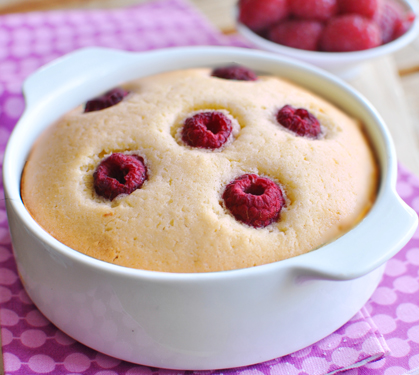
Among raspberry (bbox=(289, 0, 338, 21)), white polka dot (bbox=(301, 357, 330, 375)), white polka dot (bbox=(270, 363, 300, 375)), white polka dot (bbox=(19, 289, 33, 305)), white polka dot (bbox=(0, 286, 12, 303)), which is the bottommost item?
white polka dot (bbox=(19, 289, 33, 305))

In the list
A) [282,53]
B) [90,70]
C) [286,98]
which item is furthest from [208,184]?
[282,53]

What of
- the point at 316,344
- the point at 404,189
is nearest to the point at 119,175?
the point at 316,344

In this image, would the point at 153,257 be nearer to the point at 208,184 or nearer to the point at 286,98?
the point at 208,184

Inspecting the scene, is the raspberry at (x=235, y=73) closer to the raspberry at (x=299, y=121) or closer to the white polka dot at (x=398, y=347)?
the raspberry at (x=299, y=121)

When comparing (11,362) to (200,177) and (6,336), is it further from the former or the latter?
(200,177)

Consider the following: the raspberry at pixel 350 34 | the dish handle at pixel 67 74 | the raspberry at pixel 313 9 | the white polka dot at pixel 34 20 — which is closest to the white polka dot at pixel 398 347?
the dish handle at pixel 67 74

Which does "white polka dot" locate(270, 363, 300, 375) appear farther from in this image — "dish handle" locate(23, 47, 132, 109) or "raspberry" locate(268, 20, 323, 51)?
"raspberry" locate(268, 20, 323, 51)

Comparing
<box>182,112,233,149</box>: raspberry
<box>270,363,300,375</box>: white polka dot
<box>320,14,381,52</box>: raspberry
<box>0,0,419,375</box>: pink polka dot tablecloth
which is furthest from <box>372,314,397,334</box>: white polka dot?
<box>320,14,381,52</box>: raspberry
